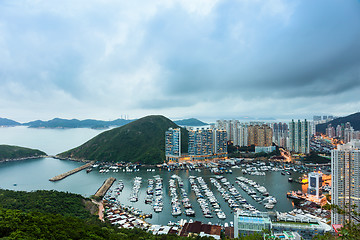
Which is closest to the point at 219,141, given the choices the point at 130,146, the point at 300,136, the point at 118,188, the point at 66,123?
the point at 300,136

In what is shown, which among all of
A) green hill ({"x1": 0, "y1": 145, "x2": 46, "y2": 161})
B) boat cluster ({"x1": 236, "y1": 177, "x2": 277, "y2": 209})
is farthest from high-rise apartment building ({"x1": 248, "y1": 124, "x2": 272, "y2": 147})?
green hill ({"x1": 0, "y1": 145, "x2": 46, "y2": 161})

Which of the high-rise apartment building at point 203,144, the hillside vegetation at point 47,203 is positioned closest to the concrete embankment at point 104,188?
the hillside vegetation at point 47,203

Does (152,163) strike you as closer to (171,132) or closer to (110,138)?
(171,132)

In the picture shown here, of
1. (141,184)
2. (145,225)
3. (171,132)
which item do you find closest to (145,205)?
(145,225)

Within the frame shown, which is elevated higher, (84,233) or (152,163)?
(84,233)

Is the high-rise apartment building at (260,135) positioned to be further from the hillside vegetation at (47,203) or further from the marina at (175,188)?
the hillside vegetation at (47,203)

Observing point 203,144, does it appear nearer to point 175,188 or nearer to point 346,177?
point 175,188
